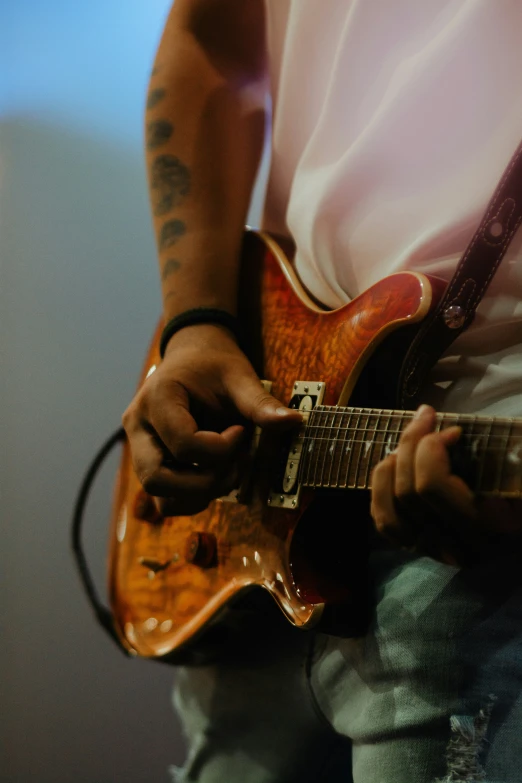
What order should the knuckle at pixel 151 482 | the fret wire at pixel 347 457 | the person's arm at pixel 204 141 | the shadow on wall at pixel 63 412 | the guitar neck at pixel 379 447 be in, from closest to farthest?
1. the guitar neck at pixel 379 447
2. the fret wire at pixel 347 457
3. the knuckle at pixel 151 482
4. the person's arm at pixel 204 141
5. the shadow on wall at pixel 63 412

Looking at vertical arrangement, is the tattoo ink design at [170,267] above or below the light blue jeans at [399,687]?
above

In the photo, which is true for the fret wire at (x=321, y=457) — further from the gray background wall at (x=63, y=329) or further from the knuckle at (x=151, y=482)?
the gray background wall at (x=63, y=329)

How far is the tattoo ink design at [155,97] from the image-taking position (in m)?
0.79

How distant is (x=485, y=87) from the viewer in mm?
525

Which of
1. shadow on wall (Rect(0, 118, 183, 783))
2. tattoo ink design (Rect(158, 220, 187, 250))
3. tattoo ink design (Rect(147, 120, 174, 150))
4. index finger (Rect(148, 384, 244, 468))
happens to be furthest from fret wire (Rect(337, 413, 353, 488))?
shadow on wall (Rect(0, 118, 183, 783))

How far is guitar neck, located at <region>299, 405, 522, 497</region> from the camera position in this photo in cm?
39

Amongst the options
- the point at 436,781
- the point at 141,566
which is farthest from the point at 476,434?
the point at 141,566

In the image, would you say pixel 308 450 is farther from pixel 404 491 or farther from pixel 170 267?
pixel 170 267

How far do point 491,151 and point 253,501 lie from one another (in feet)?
1.14

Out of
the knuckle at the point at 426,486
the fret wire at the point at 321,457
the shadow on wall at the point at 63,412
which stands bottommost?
the shadow on wall at the point at 63,412

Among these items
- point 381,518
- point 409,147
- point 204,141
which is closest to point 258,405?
point 381,518

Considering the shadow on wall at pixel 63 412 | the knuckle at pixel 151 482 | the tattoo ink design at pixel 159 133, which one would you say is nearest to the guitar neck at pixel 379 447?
the knuckle at pixel 151 482

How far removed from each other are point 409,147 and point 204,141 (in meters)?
0.28

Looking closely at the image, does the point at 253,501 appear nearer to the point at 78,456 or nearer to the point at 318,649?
the point at 318,649
